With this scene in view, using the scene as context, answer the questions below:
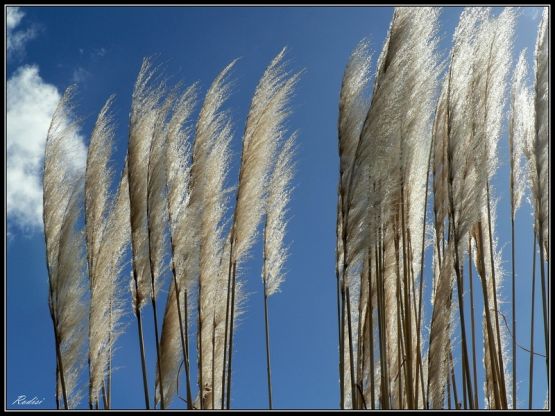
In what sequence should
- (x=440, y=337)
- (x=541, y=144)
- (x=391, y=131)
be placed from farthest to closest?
1. (x=541, y=144)
2. (x=440, y=337)
3. (x=391, y=131)

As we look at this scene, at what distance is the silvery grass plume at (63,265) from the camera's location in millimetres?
3492

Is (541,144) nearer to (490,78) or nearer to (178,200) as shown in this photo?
Result: (490,78)

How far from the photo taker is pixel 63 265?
351 cm

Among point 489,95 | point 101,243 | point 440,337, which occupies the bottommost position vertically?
point 440,337

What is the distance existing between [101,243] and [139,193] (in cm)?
38

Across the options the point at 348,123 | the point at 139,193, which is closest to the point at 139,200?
the point at 139,193

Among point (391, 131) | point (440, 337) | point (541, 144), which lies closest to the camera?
point (391, 131)

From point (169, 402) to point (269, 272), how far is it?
0.97 metres

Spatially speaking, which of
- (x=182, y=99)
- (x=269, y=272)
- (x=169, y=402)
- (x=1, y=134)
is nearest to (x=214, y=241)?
(x=269, y=272)

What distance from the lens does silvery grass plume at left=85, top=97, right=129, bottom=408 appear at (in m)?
3.63

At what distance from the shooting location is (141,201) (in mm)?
3586

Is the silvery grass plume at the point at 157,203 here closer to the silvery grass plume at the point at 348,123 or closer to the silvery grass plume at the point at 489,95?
the silvery grass plume at the point at 348,123

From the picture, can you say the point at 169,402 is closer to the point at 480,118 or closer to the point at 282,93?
the point at 282,93

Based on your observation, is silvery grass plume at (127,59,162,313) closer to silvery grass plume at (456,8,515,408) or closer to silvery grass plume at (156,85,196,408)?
silvery grass plume at (156,85,196,408)
